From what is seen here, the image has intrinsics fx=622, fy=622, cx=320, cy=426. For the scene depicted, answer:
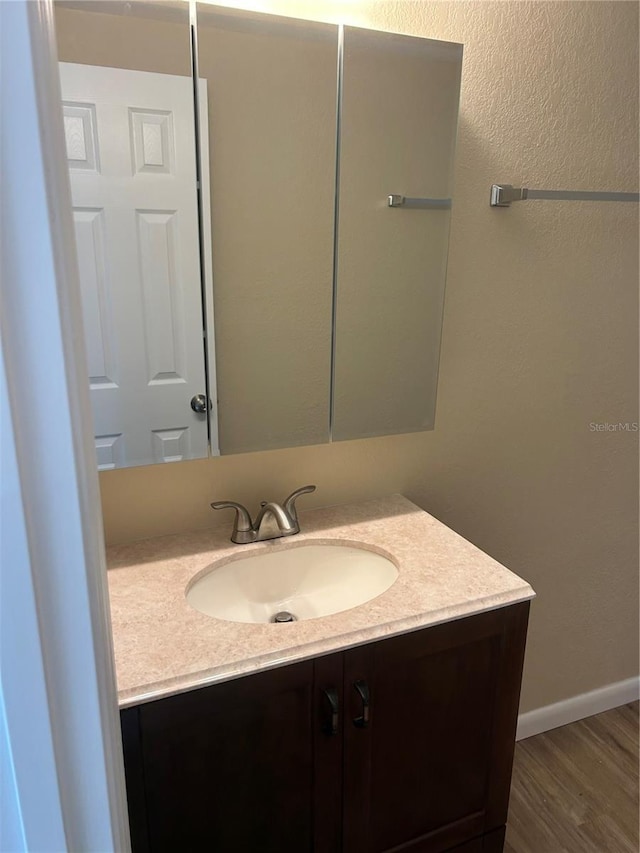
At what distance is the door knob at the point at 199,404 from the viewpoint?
1294mm

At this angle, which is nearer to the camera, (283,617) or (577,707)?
(283,617)

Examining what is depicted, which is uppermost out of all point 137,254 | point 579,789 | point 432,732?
point 137,254

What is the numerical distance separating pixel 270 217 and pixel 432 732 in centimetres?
107

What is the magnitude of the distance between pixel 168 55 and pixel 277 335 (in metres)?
0.55

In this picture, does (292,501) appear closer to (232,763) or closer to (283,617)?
(283,617)

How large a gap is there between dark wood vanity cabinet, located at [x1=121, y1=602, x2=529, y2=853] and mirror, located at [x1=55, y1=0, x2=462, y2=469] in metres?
0.52

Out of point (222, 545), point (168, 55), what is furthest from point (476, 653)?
point (168, 55)

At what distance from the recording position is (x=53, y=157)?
14.8 inches

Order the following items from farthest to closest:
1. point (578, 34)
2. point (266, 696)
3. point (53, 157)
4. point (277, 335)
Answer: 1. point (578, 34)
2. point (277, 335)
3. point (266, 696)
4. point (53, 157)

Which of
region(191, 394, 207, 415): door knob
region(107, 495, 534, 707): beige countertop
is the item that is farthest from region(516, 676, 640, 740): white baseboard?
region(191, 394, 207, 415): door knob

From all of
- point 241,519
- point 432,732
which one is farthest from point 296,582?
point 432,732

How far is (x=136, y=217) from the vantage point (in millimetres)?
1146

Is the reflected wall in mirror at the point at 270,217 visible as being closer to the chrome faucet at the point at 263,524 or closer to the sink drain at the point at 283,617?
the chrome faucet at the point at 263,524

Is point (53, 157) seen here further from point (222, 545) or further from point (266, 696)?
point (222, 545)
